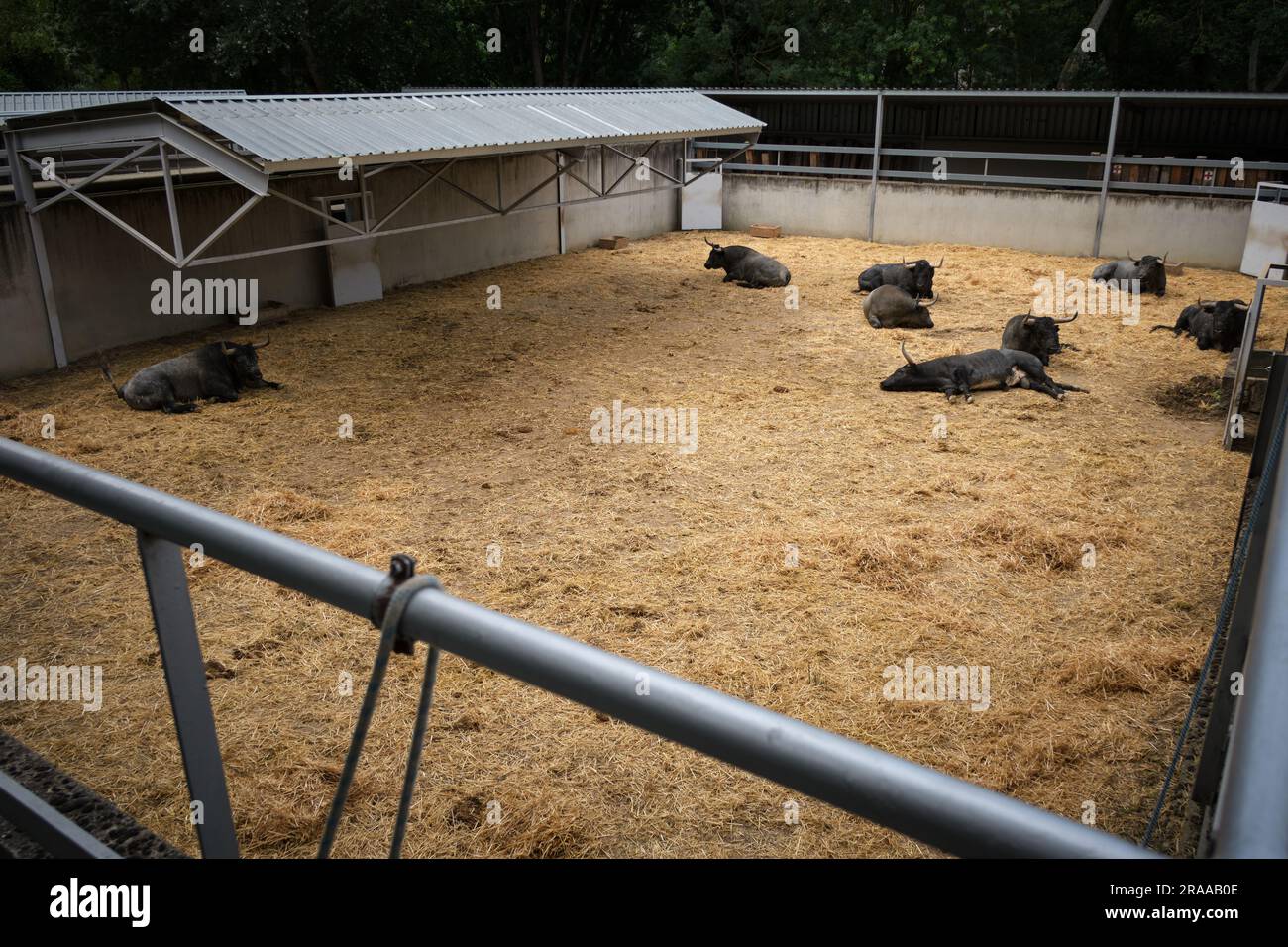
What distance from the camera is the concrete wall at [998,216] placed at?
54.6 feet

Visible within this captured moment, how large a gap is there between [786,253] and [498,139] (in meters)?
7.51

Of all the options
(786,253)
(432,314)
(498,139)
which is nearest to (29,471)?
(498,139)

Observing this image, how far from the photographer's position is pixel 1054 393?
10531 mm

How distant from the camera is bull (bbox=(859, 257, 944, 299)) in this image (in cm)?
1462

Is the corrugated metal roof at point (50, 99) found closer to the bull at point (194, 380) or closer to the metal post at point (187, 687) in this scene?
the bull at point (194, 380)

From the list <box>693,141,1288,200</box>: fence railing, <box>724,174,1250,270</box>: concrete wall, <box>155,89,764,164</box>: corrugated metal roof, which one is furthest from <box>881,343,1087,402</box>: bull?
<box>724,174,1250,270</box>: concrete wall

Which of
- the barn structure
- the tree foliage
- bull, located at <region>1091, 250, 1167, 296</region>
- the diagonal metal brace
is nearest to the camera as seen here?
the diagonal metal brace

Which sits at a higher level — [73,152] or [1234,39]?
[1234,39]

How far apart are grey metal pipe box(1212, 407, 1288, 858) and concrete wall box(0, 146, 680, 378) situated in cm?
1247

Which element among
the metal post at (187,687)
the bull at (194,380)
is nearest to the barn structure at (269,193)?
the bull at (194,380)

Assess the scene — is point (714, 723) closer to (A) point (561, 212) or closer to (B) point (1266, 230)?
(B) point (1266, 230)

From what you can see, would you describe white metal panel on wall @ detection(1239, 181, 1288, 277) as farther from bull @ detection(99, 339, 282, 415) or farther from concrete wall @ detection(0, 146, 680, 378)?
bull @ detection(99, 339, 282, 415)

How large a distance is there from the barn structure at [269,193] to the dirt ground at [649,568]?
40.7 inches

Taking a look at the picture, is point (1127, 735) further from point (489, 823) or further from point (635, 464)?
point (635, 464)
